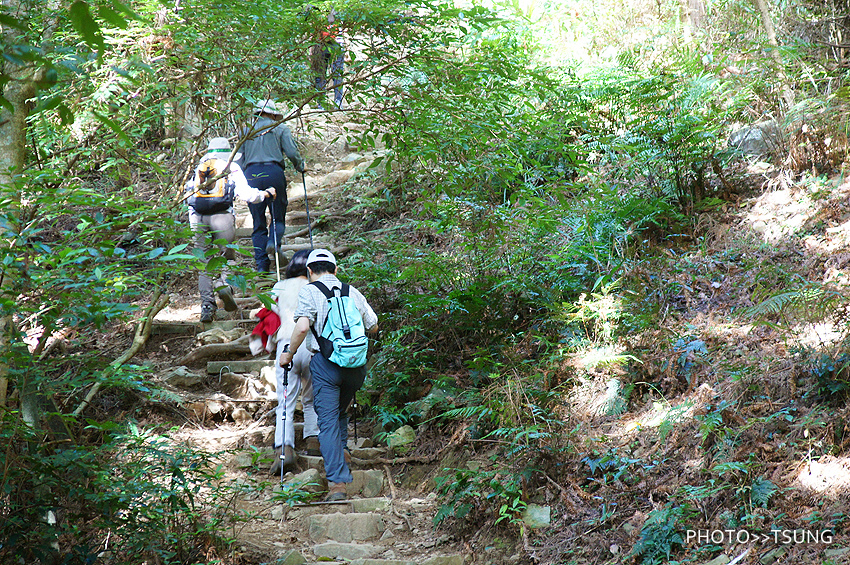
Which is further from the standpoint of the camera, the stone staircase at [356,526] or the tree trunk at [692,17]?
the tree trunk at [692,17]

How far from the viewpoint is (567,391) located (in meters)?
5.79

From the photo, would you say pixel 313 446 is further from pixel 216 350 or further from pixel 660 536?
pixel 660 536

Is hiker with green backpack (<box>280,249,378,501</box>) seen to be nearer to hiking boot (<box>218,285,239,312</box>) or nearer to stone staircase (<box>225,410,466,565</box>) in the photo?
stone staircase (<box>225,410,466,565</box>)

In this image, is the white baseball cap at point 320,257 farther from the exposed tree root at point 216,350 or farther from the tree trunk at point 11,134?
the exposed tree root at point 216,350

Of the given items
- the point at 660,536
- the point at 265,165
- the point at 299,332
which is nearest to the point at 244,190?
the point at 265,165

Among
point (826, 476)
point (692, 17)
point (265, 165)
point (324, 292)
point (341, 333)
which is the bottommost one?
point (826, 476)

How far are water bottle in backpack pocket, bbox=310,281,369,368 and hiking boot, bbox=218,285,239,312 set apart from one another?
317 cm

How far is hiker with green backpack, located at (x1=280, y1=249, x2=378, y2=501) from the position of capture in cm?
538

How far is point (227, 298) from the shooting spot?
8.32 m

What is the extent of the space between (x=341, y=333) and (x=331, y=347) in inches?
5.9

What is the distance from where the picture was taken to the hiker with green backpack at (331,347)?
5375 millimetres

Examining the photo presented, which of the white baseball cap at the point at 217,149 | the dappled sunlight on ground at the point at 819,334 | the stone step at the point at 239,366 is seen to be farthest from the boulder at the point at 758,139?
the stone step at the point at 239,366

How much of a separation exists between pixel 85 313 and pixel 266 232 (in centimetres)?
535

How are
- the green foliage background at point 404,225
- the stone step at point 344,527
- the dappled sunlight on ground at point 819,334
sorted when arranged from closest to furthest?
the green foliage background at point 404,225, the dappled sunlight on ground at point 819,334, the stone step at point 344,527
